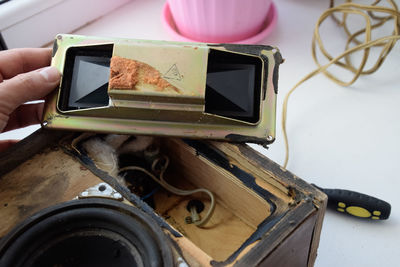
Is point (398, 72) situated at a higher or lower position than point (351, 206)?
higher

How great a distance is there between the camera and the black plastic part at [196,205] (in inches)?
28.7

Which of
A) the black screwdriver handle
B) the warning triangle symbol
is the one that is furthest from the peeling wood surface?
the black screwdriver handle

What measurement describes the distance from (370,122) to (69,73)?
0.61 m

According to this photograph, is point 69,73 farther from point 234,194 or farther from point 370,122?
point 370,122

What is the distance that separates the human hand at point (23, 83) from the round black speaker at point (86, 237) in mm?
194

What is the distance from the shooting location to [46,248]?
0.55 m

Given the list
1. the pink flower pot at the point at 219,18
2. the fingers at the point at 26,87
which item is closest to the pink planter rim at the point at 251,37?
the pink flower pot at the point at 219,18

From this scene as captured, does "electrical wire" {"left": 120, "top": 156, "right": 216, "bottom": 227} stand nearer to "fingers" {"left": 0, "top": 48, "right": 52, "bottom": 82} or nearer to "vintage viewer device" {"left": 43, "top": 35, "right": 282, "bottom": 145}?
"vintage viewer device" {"left": 43, "top": 35, "right": 282, "bottom": 145}

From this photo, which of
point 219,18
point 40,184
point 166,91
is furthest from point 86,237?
point 219,18

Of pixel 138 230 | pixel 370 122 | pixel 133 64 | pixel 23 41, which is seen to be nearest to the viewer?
pixel 138 230

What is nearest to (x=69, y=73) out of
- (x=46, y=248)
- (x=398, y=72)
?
(x=46, y=248)

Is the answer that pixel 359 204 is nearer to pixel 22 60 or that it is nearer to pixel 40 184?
pixel 40 184

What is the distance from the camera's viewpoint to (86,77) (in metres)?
0.68

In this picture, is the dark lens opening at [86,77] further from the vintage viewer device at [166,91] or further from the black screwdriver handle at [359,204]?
the black screwdriver handle at [359,204]
